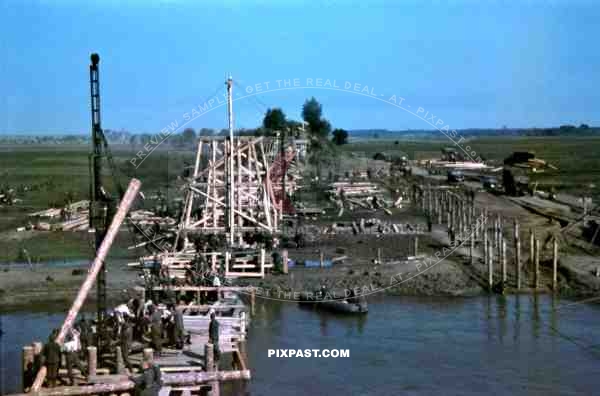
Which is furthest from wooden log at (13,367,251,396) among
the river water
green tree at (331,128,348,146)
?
green tree at (331,128,348,146)

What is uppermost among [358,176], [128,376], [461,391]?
[358,176]

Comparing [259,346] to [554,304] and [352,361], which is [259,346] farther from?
[554,304]

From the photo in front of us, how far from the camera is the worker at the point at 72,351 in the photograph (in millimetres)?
18031

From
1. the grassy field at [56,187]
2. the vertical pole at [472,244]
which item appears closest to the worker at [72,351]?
the grassy field at [56,187]

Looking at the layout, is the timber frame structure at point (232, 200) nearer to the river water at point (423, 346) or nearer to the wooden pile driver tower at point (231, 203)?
the wooden pile driver tower at point (231, 203)

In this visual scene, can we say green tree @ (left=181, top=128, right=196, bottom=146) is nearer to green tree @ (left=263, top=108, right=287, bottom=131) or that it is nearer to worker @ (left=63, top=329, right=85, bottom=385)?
green tree @ (left=263, top=108, right=287, bottom=131)

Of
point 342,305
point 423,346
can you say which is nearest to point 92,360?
point 423,346

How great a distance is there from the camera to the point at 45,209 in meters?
59.6

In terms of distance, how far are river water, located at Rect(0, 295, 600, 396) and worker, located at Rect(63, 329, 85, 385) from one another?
11.2 feet

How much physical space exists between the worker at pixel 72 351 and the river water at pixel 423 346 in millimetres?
3405

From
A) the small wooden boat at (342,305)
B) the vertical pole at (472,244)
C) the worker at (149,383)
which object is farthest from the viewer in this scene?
the vertical pole at (472,244)

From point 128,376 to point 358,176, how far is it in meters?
54.9

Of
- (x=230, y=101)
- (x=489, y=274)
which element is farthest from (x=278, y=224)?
(x=489, y=274)

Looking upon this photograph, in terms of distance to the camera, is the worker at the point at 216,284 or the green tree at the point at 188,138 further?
the green tree at the point at 188,138
